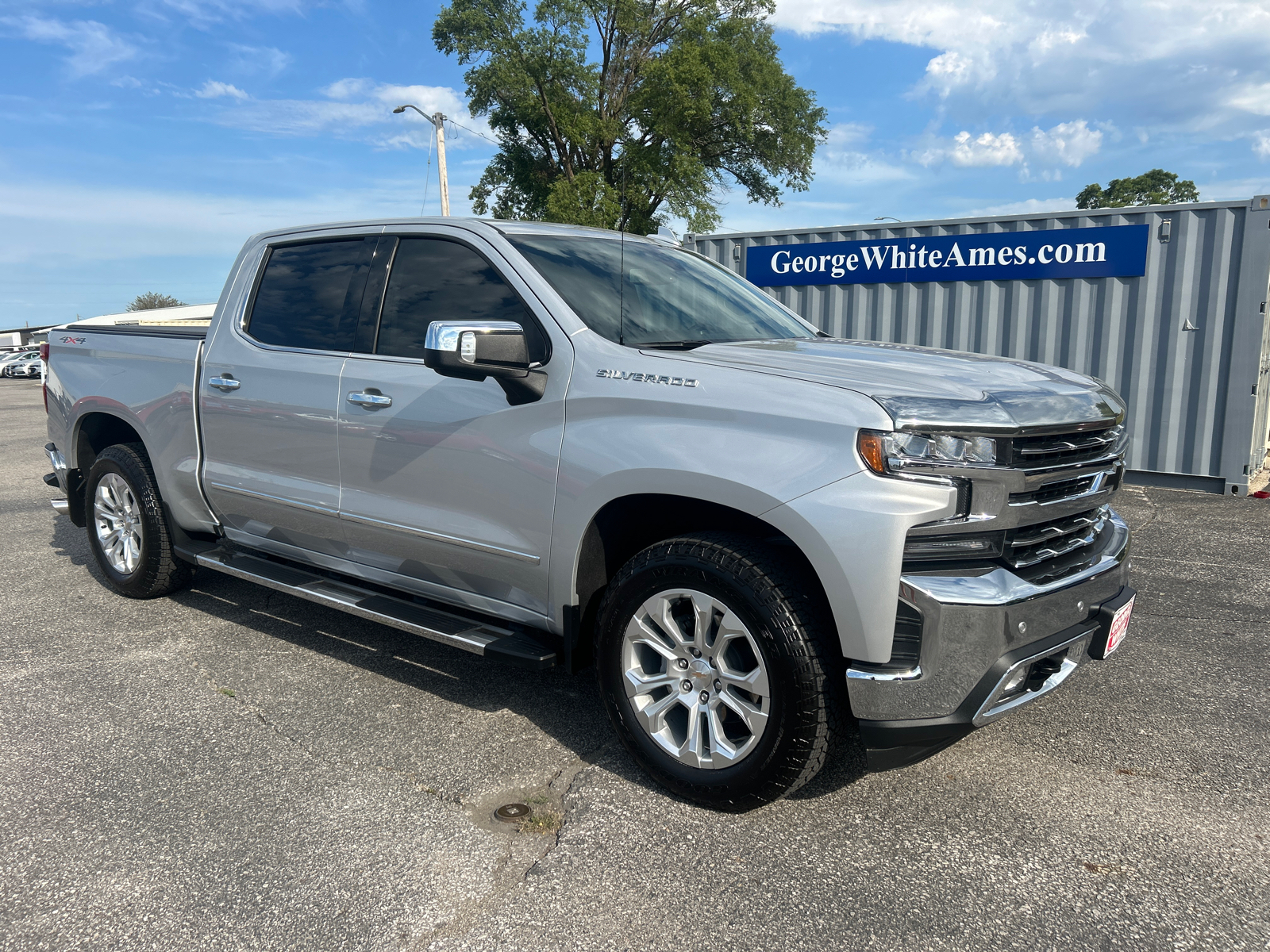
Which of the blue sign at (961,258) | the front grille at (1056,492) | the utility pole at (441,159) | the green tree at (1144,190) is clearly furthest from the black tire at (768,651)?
the green tree at (1144,190)

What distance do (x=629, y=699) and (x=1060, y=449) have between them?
1.53 m

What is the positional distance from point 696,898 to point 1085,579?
4.91 ft

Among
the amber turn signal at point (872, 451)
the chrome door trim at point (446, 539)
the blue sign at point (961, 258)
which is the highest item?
the blue sign at point (961, 258)

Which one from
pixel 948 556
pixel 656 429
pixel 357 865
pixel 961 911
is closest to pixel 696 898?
pixel 961 911

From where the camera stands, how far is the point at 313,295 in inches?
167

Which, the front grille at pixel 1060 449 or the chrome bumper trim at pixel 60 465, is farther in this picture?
the chrome bumper trim at pixel 60 465

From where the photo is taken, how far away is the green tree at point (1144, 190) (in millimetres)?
72188

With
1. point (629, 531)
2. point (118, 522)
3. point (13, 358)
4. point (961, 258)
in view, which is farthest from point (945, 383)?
point (13, 358)

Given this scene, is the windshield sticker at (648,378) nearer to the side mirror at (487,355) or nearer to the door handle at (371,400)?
the side mirror at (487,355)

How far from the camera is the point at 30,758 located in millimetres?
3357

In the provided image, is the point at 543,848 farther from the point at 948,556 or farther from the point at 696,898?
the point at 948,556

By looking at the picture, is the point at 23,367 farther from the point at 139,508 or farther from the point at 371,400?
the point at 371,400

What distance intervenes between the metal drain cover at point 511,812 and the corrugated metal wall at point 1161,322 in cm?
705

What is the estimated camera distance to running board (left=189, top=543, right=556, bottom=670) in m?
3.28
